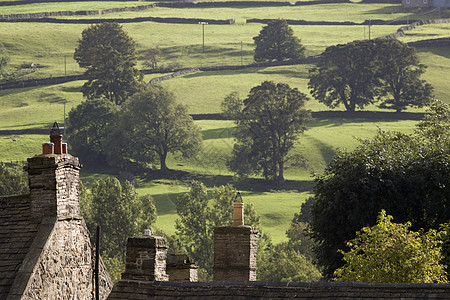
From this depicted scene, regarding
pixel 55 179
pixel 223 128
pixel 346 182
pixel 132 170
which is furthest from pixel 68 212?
pixel 223 128

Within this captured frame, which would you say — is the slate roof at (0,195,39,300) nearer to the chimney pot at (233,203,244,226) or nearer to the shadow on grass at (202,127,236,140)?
the chimney pot at (233,203,244,226)

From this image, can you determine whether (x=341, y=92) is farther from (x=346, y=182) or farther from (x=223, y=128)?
(x=346, y=182)

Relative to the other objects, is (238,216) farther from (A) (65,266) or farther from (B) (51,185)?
(B) (51,185)

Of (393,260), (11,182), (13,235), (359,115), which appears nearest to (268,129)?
(359,115)

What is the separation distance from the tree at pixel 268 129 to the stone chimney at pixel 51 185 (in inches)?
5424

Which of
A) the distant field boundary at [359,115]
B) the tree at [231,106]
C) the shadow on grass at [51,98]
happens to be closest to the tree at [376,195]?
the distant field boundary at [359,115]

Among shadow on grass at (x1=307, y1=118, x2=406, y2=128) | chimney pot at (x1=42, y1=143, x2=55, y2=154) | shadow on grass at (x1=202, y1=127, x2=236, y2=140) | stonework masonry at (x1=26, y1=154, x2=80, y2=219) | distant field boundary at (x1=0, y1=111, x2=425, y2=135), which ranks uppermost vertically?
chimney pot at (x1=42, y1=143, x2=55, y2=154)

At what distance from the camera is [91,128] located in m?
173

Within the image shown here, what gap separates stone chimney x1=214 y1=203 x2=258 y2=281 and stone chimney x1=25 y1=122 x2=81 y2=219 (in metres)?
5.13

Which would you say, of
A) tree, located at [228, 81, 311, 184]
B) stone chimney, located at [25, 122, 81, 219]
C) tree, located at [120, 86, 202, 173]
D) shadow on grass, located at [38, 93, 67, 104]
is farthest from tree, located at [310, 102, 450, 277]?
shadow on grass, located at [38, 93, 67, 104]

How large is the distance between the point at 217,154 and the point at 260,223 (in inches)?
1491

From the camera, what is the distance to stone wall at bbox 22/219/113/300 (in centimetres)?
2584

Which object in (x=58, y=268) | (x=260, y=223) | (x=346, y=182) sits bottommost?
(x=260, y=223)

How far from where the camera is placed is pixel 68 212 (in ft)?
88.3
